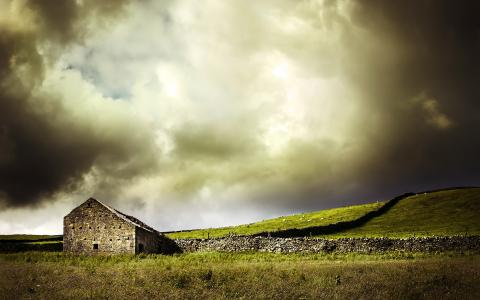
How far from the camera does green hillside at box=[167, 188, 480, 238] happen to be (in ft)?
205

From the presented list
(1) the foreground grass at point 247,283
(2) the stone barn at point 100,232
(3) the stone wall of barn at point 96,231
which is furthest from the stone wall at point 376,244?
(1) the foreground grass at point 247,283

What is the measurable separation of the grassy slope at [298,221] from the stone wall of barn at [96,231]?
26716 millimetres

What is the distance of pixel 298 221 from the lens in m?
83.9

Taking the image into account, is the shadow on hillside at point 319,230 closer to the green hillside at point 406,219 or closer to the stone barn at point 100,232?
the green hillside at point 406,219

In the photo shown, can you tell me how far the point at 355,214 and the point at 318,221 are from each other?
6.82m

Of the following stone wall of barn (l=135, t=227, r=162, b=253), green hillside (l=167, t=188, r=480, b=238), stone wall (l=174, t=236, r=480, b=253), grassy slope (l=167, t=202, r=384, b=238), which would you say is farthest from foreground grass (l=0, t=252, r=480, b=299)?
grassy slope (l=167, t=202, r=384, b=238)

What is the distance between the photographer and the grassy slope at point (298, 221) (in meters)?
76.9

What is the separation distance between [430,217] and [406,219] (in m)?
3.47

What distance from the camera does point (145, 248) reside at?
2019 inches

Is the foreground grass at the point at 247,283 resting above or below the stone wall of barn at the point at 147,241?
below

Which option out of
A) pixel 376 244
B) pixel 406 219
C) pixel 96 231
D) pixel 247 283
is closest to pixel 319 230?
pixel 406 219

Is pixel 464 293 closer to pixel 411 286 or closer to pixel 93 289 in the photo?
pixel 411 286

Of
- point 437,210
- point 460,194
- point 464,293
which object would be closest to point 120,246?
point 464,293

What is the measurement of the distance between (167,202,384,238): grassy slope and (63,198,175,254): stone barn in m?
26.5
